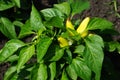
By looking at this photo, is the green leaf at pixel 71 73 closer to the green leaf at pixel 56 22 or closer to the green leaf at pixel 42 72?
the green leaf at pixel 42 72

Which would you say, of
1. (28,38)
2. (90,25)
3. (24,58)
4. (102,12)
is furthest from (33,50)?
(102,12)

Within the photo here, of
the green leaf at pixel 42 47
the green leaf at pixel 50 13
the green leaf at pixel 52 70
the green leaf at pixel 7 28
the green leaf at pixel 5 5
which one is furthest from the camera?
the green leaf at pixel 5 5

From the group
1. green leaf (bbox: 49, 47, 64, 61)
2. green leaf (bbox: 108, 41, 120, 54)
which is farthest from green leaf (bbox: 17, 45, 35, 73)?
green leaf (bbox: 108, 41, 120, 54)

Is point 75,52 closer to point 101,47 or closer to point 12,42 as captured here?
point 101,47

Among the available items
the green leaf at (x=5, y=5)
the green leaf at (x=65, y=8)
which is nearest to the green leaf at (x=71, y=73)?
the green leaf at (x=65, y=8)

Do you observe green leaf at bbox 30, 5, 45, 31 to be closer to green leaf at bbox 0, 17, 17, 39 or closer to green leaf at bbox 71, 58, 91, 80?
green leaf at bbox 71, 58, 91, 80

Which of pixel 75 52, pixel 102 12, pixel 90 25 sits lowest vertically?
pixel 102 12
